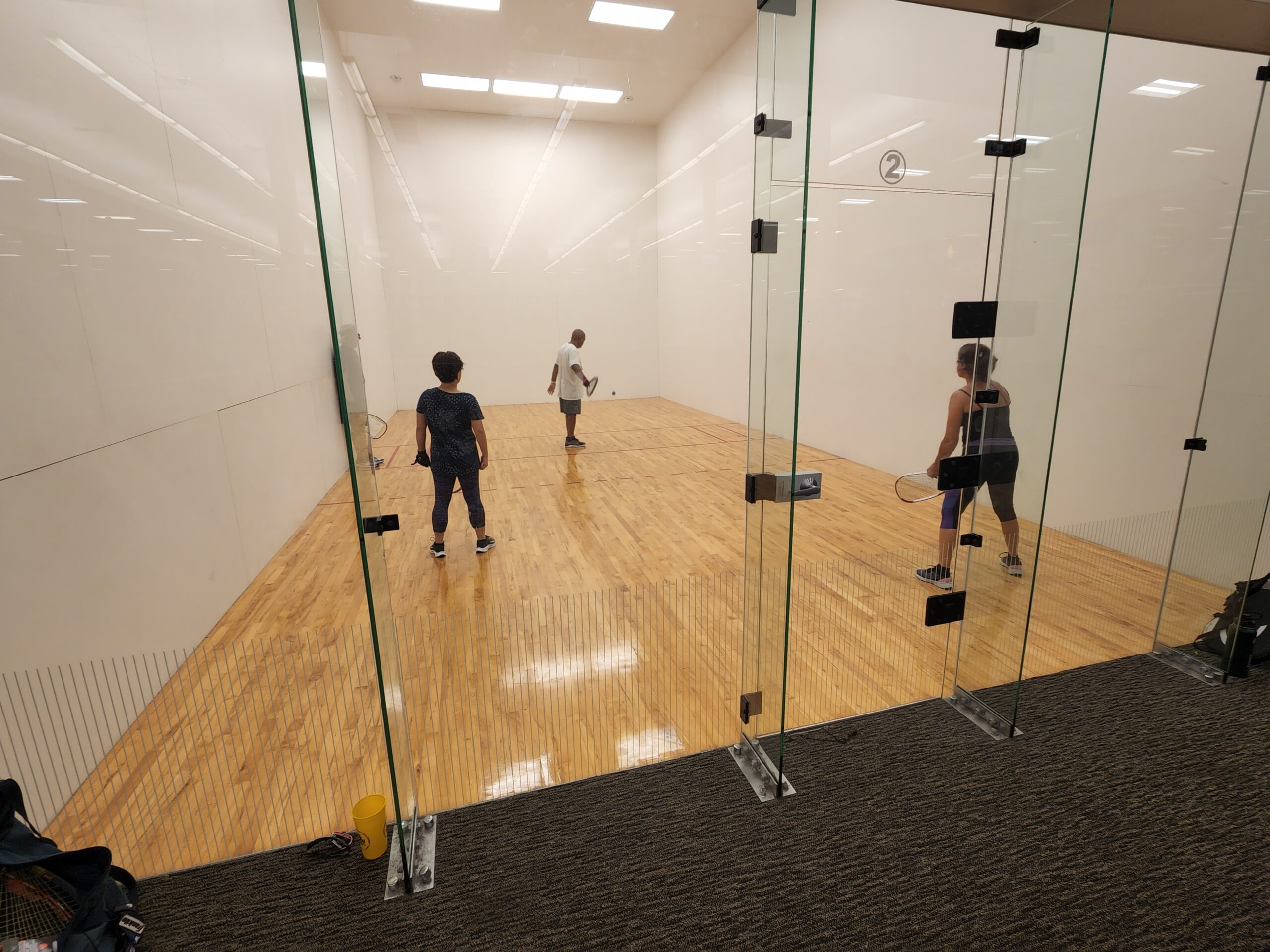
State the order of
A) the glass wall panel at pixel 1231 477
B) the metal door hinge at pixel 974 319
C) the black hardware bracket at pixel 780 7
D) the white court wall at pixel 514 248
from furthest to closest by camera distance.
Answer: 1. the white court wall at pixel 514 248
2. the glass wall panel at pixel 1231 477
3. the metal door hinge at pixel 974 319
4. the black hardware bracket at pixel 780 7

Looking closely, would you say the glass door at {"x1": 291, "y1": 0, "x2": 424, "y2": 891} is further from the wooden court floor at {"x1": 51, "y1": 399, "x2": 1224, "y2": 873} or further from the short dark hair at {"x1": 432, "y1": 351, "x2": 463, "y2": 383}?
the short dark hair at {"x1": 432, "y1": 351, "x2": 463, "y2": 383}

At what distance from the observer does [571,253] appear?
2.51 metres

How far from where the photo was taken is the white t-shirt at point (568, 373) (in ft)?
8.34

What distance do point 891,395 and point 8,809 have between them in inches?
123

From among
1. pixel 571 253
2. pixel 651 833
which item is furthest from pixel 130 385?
pixel 651 833

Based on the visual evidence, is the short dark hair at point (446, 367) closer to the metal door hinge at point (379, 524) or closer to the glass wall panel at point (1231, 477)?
the metal door hinge at point (379, 524)

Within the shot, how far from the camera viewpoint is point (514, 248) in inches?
93.4

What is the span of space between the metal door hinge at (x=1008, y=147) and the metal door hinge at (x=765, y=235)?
705mm

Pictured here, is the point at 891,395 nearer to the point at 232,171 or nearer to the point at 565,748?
the point at 565,748

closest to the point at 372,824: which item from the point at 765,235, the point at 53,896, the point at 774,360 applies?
the point at 53,896

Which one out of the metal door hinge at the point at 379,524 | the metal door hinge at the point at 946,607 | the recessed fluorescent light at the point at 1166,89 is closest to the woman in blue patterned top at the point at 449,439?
the metal door hinge at the point at 379,524

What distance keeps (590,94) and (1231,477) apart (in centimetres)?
265

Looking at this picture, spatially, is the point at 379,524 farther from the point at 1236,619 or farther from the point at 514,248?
the point at 1236,619

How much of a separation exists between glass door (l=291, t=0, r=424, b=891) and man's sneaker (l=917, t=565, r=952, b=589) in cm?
177
